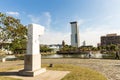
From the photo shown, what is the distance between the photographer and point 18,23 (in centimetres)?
2255

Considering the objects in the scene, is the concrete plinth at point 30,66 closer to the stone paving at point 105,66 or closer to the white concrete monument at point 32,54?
the white concrete monument at point 32,54

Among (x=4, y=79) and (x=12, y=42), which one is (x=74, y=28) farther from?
(x=4, y=79)

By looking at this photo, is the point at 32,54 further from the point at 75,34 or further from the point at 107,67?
the point at 75,34

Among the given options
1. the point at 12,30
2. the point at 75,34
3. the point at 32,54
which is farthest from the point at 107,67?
the point at 75,34

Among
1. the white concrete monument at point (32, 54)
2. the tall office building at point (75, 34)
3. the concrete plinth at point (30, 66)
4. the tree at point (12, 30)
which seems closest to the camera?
the concrete plinth at point (30, 66)

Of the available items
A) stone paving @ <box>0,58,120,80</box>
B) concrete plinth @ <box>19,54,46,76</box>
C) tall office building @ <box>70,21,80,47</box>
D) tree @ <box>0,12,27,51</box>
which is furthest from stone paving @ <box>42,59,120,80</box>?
tall office building @ <box>70,21,80,47</box>

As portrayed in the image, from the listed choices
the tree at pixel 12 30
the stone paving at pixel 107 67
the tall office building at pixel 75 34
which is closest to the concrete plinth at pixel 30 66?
the stone paving at pixel 107 67

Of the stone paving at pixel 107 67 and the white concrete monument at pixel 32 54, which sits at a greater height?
the white concrete monument at pixel 32 54

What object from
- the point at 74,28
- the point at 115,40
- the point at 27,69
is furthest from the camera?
the point at 74,28

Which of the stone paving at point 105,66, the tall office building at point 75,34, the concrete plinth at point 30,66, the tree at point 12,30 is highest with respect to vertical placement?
the tall office building at point 75,34

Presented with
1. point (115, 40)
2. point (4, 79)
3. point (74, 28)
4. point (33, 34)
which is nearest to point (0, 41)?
point (33, 34)

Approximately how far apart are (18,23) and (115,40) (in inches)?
4943

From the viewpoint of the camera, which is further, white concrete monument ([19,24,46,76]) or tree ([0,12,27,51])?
tree ([0,12,27,51])

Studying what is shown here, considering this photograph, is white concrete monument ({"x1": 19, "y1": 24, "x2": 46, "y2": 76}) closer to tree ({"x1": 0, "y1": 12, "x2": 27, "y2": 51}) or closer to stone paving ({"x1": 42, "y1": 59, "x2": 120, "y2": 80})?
stone paving ({"x1": 42, "y1": 59, "x2": 120, "y2": 80})
